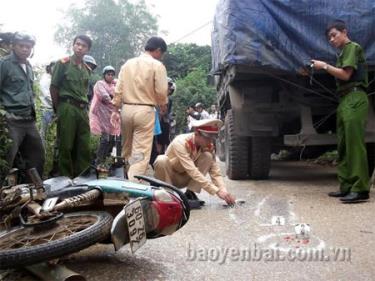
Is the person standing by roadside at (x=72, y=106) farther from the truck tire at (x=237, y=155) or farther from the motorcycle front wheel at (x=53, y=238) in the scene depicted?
the motorcycle front wheel at (x=53, y=238)

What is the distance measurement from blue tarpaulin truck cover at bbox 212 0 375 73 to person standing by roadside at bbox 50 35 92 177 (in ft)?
4.92

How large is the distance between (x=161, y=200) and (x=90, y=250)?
70 centimetres

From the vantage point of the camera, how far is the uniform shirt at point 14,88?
4.31 metres

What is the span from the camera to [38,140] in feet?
14.9

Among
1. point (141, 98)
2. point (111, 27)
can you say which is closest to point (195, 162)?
point (141, 98)

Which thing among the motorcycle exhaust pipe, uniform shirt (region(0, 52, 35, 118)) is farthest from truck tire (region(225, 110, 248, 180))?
the motorcycle exhaust pipe

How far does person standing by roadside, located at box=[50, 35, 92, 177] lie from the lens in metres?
4.77

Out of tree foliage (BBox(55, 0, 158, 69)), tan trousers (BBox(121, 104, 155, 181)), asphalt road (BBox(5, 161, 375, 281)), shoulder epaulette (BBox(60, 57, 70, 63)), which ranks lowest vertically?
asphalt road (BBox(5, 161, 375, 281))

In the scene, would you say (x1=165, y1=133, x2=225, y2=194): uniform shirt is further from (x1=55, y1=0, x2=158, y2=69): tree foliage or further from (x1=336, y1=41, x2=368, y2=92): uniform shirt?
(x1=55, y1=0, x2=158, y2=69): tree foliage

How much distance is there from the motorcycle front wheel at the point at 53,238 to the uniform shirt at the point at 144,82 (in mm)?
2261

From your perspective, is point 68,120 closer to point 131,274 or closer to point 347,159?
point 131,274

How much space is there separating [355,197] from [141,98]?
2.25 meters

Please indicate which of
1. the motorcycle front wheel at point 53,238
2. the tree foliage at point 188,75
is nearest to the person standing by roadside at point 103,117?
the motorcycle front wheel at point 53,238

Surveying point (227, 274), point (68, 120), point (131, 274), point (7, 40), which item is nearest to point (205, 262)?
point (227, 274)
